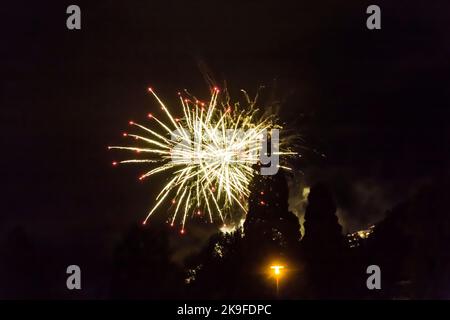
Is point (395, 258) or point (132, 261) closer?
point (395, 258)

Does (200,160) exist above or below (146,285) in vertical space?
above

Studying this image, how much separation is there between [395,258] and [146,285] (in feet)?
57.7

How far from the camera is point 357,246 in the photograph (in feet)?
208

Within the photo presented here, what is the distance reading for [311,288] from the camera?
6116cm

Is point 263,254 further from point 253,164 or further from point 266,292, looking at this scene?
point 253,164

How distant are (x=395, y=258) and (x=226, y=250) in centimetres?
1138
